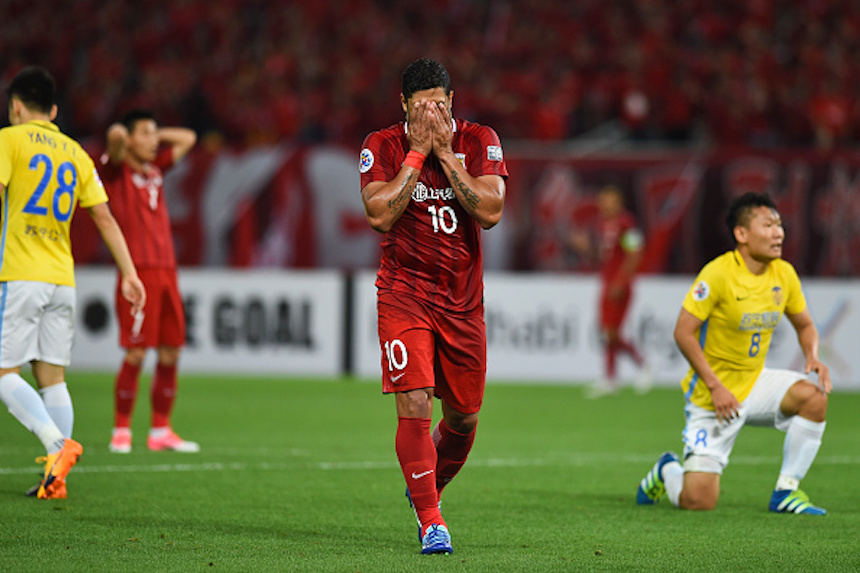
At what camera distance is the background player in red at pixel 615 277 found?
14.8 meters

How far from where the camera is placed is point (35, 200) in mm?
6539

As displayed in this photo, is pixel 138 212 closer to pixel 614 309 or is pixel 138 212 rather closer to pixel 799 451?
pixel 799 451

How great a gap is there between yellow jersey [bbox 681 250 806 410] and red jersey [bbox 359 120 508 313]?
181cm

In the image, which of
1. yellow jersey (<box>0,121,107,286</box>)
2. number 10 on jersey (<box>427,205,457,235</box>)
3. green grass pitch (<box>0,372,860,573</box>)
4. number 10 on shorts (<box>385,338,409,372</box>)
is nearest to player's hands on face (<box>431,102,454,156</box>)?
number 10 on jersey (<box>427,205,457,235</box>)

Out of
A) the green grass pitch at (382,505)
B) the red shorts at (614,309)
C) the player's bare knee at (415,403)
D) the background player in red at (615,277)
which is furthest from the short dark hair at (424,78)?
the red shorts at (614,309)

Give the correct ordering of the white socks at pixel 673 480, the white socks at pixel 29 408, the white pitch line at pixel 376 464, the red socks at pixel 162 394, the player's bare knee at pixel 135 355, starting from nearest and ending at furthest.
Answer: the white socks at pixel 29 408 < the white socks at pixel 673 480 < the white pitch line at pixel 376 464 < the player's bare knee at pixel 135 355 < the red socks at pixel 162 394

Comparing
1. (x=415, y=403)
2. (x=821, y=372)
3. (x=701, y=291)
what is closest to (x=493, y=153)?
(x=415, y=403)

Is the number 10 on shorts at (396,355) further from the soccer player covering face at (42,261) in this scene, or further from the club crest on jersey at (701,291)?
the club crest on jersey at (701,291)

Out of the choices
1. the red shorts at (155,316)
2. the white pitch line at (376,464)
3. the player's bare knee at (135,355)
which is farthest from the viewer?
the player's bare knee at (135,355)

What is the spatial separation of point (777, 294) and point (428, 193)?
246 cm

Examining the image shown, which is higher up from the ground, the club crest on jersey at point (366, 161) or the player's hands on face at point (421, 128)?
the player's hands on face at point (421, 128)

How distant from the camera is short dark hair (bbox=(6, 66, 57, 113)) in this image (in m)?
6.63

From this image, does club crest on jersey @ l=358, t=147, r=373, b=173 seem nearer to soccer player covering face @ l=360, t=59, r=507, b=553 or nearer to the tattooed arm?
soccer player covering face @ l=360, t=59, r=507, b=553

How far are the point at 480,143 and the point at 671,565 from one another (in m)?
1.97
